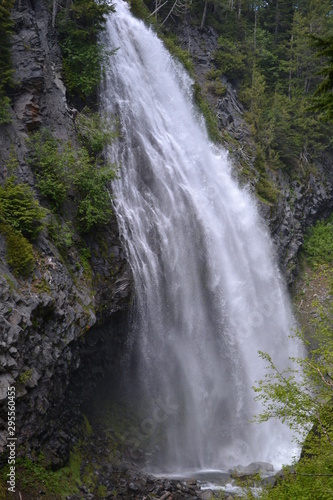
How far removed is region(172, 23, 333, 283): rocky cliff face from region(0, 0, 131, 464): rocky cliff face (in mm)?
12571

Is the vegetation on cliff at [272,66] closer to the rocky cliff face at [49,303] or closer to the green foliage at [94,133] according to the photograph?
the green foliage at [94,133]

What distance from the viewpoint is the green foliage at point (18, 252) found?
502 inches

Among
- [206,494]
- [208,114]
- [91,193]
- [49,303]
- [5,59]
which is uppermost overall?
[208,114]

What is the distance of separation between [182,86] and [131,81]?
18.2 ft

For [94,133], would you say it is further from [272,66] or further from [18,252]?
[272,66]

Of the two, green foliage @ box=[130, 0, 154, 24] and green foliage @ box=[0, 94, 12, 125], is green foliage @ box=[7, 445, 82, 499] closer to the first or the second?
green foliage @ box=[0, 94, 12, 125]

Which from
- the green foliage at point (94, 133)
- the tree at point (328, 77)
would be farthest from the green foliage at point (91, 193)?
the tree at point (328, 77)

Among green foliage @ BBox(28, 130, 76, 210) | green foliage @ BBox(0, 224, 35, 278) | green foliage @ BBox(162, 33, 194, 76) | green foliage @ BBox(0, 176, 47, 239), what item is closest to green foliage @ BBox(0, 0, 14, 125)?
green foliage @ BBox(28, 130, 76, 210)

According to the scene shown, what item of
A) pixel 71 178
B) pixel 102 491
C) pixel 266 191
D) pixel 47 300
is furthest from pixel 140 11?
pixel 102 491

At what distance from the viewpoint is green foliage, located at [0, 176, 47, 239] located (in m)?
13.3

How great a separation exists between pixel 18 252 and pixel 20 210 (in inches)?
53.9

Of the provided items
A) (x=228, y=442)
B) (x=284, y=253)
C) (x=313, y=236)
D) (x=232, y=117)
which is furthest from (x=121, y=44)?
(x=228, y=442)

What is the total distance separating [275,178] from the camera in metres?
30.1

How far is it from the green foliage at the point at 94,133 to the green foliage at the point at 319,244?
641 inches
